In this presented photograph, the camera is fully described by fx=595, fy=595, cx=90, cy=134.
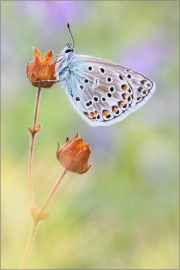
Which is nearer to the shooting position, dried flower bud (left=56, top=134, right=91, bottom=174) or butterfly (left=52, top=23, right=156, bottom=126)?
dried flower bud (left=56, top=134, right=91, bottom=174)

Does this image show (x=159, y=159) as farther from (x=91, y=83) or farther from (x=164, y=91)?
(x=91, y=83)

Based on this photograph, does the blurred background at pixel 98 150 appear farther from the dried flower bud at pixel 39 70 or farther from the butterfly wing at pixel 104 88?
the dried flower bud at pixel 39 70

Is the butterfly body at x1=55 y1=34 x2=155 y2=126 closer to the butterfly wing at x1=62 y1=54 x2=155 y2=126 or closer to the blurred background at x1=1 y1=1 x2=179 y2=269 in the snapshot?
the butterfly wing at x1=62 y1=54 x2=155 y2=126

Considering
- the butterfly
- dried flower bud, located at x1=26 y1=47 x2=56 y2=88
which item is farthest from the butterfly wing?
dried flower bud, located at x1=26 y1=47 x2=56 y2=88

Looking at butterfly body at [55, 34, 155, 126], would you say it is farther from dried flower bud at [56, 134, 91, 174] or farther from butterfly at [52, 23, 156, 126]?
dried flower bud at [56, 134, 91, 174]

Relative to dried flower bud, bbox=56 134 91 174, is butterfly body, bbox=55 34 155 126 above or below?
above

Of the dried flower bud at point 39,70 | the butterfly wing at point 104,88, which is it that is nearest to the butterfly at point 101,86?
the butterfly wing at point 104,88

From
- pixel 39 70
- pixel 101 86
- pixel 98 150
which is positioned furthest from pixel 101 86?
pixel 98 150
